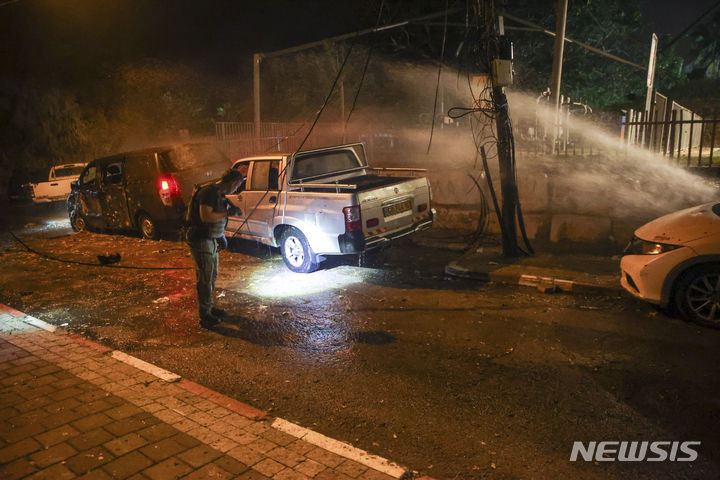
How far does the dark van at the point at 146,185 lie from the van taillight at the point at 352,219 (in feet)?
15.8

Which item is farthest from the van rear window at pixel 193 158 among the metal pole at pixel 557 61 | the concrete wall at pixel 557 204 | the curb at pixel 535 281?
the metal pole at pixel 557 61

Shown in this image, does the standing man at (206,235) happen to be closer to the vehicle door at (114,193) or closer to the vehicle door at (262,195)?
the vehicle door at (262,195)

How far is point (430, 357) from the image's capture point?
16.9 ft

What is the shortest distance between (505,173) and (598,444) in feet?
17.8

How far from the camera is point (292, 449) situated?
362 cm

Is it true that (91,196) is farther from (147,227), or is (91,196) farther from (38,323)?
(38,323)

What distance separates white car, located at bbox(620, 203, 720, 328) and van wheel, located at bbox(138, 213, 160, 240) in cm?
934

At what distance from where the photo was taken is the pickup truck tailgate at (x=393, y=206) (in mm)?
7598

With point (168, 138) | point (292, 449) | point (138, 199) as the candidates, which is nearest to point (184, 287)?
point (138, 199)

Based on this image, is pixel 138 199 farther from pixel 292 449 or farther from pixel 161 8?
pixel 161 8

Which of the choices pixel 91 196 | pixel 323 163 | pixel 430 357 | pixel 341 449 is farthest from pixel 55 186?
pixel 341 449

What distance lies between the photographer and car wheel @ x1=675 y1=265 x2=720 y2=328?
5.46 m

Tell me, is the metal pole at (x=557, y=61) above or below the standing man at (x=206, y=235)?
above

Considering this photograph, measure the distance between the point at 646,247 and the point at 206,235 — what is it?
5.05 metres
